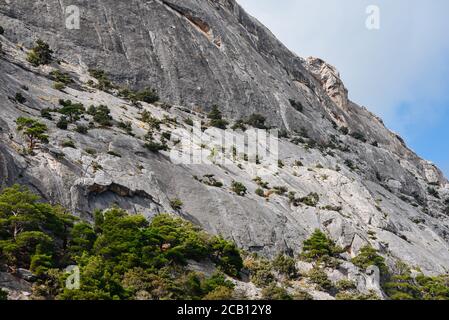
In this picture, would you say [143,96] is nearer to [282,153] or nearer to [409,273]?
[282,153]

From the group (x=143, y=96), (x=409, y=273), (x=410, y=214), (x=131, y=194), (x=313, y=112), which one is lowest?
(x=409, y=273)

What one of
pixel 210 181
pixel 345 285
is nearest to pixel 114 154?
pixel 210 181

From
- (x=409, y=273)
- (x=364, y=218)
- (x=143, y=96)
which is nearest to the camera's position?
(x=409, y=273)

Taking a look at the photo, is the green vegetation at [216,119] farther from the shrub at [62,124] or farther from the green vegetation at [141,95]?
the shrub at [62,124]

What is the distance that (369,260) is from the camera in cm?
4691

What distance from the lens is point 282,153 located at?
69812 mm

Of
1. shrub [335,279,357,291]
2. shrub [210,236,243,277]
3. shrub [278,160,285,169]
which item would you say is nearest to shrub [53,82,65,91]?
shrub [278,160,285,169]

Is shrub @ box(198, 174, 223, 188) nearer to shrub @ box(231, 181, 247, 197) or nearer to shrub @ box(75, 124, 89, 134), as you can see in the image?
shrub @ box(231, 181, 247, 197)

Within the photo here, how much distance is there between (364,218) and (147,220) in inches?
1110

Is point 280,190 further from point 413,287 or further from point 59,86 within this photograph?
point 59,86

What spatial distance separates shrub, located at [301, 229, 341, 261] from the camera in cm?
4562

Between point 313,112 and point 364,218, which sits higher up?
point 313,112

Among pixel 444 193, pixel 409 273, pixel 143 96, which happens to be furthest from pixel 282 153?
pixel 444 193

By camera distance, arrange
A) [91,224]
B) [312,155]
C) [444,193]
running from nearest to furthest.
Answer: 1. [91,224]
2. [312,155]
3. [444,193]
